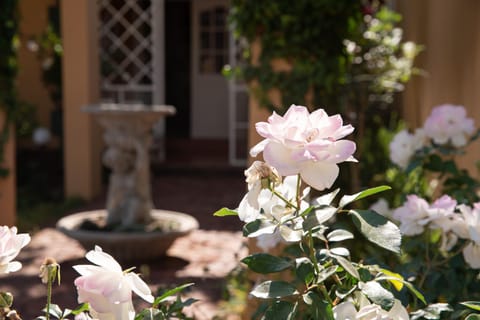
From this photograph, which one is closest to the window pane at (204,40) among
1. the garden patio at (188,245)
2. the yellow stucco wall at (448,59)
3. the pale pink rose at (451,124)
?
the garden patio at (188,245)

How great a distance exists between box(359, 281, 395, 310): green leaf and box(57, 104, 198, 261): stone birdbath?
4375 millimetres

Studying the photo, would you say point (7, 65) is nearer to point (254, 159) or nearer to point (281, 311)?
point (254, 159)

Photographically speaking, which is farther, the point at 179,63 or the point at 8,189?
the point at 179,63

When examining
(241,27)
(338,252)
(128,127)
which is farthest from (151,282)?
(338,252)

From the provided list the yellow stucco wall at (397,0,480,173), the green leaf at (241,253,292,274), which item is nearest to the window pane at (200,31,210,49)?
the yellow stucco wall at (397,0,480,173)

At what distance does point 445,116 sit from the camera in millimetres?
2721

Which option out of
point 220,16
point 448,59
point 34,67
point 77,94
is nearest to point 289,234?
point 448,59

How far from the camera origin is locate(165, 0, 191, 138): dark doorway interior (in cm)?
1212

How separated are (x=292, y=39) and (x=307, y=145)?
10.5 feet

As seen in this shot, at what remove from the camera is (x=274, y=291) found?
1269 millimetres

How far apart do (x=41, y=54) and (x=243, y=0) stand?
6.11 metres

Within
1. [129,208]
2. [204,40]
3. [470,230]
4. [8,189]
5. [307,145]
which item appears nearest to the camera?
[307,145]

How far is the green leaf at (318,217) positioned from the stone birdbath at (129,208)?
4355mm

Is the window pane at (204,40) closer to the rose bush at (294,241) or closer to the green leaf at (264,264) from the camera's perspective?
the rose bush at (294,241)
